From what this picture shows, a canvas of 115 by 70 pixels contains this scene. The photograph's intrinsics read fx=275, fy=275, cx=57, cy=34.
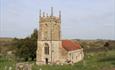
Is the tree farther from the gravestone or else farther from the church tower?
the gravestone

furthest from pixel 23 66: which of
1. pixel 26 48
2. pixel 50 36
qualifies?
pixel 26 48

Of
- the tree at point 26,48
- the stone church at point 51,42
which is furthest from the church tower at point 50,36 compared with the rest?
the tree at point 26,48

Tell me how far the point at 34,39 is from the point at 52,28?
1126 centimetres

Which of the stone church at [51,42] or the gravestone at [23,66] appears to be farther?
the stone church at [51,42]

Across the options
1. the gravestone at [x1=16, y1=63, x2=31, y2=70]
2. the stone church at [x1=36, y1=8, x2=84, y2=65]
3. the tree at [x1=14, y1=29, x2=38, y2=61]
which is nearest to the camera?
the gravestone at [x1=16, y1=63, x2=31, y2=70]

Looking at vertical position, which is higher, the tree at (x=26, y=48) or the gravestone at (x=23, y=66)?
the gravestone at (x=23, y=66)

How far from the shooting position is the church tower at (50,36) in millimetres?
55250

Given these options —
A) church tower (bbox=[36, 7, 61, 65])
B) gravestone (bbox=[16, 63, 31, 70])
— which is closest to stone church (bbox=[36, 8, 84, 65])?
church tower (bbox=[36, 7, 61, 65])

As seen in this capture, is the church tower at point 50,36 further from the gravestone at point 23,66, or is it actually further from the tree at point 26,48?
the gravestone at point 23,66

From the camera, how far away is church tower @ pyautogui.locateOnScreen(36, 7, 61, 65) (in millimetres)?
55250

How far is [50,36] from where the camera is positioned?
55.6 metres

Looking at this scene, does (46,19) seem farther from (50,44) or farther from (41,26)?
(50,44)

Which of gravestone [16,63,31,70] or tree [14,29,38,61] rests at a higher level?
gravestone [16,63,31,70]

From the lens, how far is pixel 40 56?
2223 inches
